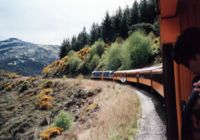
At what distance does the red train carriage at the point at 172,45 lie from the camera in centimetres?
497

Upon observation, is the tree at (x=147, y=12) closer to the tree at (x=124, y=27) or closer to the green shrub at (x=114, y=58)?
the tree at (x=124, y=27)

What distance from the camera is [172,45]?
534 cm

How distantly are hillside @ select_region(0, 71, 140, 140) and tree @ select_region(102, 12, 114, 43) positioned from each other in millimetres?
35810

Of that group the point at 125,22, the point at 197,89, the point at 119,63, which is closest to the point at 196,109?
the point at 197,89

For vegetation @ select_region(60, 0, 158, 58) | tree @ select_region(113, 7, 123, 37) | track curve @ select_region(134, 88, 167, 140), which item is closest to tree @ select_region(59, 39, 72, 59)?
vegetation @ select_region(60, 0, 158, 58)

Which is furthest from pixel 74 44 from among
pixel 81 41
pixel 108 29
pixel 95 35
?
pixel 108 29

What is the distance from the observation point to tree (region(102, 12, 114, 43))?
109688 millimetres

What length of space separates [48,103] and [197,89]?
182 feet

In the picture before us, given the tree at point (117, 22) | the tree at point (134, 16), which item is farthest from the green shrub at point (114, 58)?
the tree at point (117, 22)

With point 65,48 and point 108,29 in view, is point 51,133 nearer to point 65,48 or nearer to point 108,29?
point 108,29

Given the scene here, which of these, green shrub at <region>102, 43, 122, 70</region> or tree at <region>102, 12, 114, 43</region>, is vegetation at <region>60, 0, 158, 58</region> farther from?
green shrub at <region>102, 43, 122, 70</region>

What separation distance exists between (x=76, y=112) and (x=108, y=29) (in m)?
70.3

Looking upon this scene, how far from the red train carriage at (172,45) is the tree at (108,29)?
341 feet

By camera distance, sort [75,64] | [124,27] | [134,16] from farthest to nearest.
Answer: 1. [75,64]
2. [124,27]
3. [134,16]
